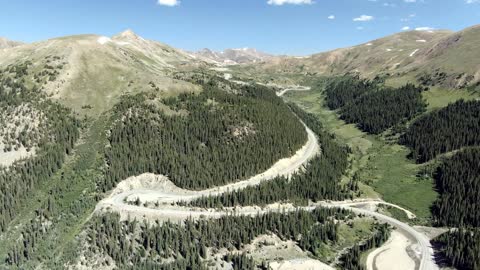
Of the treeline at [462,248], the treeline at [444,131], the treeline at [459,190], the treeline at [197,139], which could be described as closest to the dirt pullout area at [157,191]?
the treeline at [197,139]

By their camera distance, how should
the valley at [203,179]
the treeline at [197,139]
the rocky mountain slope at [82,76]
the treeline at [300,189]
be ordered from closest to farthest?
the valley at [203,179], the treeline at [300,189], the treeline at [197,139], the rocky mountain slope at [82,76]

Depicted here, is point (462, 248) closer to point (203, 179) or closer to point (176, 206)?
point (176, 206)

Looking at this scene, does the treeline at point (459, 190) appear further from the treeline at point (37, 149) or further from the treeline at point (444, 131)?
the treeline at point (37, 149)

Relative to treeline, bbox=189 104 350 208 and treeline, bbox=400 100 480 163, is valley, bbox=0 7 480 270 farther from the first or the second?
treeline, bbox=400 100 480 163

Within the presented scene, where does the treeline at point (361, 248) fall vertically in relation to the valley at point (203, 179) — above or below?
below

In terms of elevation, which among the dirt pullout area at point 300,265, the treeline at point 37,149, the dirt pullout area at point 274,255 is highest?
the treeline at point 37,149

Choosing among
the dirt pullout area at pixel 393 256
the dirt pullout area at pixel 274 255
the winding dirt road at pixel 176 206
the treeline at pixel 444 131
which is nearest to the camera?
the dirt pullout area at pixel 393 256
